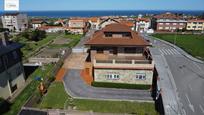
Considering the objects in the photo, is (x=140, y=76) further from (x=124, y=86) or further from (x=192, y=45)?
(x=192, y=45)

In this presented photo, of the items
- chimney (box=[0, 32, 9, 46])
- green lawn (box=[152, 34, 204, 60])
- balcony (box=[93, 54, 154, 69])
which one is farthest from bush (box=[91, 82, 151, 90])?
green lawn (box=[152, 34, 204, 60])

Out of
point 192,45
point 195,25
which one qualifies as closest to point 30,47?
point 192,45

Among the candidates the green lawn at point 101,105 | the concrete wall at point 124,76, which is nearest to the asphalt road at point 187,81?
the concrete wall at point 124,76

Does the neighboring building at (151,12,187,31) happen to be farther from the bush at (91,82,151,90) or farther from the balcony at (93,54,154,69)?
the bush at (91,82,151,90)

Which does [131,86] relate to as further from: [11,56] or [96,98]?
[11,56]

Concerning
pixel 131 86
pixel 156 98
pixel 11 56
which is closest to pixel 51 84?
pixel 11 56

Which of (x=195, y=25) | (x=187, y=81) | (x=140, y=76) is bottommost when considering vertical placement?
(x=187, y=81)
